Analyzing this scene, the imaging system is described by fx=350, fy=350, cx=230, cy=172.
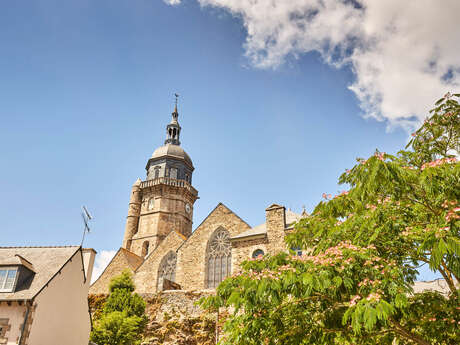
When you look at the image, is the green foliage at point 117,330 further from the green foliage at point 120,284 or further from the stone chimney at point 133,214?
the stone chimney at point 133,214

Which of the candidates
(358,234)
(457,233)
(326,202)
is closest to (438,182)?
(457,233)

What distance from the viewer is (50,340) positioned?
1316cm

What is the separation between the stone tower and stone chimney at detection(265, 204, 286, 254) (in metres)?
17.2

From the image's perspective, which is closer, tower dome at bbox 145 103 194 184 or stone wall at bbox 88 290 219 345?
stone wall at bbox 88 290 219 345

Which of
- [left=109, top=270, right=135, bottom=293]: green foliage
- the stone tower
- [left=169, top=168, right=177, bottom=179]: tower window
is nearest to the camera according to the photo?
[left=109, top=270, right=135, bottom=293]: green foliage

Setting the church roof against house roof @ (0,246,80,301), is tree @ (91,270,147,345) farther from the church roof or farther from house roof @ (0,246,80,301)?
the church roof

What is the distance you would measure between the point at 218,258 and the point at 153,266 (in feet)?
21.9

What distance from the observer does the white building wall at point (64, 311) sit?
12762mm

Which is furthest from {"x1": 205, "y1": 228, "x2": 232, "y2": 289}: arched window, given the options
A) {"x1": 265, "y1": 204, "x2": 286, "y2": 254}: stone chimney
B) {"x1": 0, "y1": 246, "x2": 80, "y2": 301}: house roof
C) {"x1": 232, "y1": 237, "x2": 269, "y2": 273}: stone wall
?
{"x1": 0, "y1": 246, "x2": 80, "y2": 301}: house roof

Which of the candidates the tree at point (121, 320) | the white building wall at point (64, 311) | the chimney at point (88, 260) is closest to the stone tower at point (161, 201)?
the tree at point (121, 320)

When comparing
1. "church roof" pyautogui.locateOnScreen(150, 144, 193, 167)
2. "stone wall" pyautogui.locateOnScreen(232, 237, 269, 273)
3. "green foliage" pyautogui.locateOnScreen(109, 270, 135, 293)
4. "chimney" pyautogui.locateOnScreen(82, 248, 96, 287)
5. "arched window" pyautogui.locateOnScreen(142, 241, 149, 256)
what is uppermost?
"church roof" pyautogui.locateOnScreen(150, 144, 193, 167)

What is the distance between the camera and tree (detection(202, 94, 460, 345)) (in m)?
5.12

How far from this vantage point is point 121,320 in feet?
51.1

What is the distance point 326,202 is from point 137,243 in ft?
98.5
